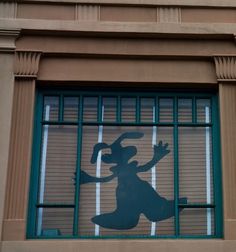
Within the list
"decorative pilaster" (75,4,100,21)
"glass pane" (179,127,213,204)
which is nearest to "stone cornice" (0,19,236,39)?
"decorative pilaster" (75,4,100,21)

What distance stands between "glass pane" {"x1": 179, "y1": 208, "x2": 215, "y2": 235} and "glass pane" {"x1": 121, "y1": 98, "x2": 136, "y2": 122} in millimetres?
1763

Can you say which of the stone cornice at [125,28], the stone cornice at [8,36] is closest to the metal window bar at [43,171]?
the stone cornice at [8,36]

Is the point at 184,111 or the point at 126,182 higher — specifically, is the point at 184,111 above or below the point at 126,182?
above

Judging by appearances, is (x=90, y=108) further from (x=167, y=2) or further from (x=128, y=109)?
(x=167, y=2)

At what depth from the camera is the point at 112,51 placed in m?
8.78

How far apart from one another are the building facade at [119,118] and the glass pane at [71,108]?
0.02m

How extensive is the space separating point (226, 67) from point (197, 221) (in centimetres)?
258

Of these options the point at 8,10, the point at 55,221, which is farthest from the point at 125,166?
the point at 8,10

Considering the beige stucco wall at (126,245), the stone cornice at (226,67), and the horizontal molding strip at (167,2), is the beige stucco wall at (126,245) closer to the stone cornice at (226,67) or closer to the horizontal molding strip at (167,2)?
the stone cornice at (226,67)

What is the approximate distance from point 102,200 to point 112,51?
247cm

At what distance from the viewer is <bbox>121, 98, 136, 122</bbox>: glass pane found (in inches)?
347

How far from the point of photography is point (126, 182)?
850 cm

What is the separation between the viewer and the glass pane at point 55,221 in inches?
324

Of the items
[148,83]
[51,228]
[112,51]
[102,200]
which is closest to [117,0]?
[112,51]
